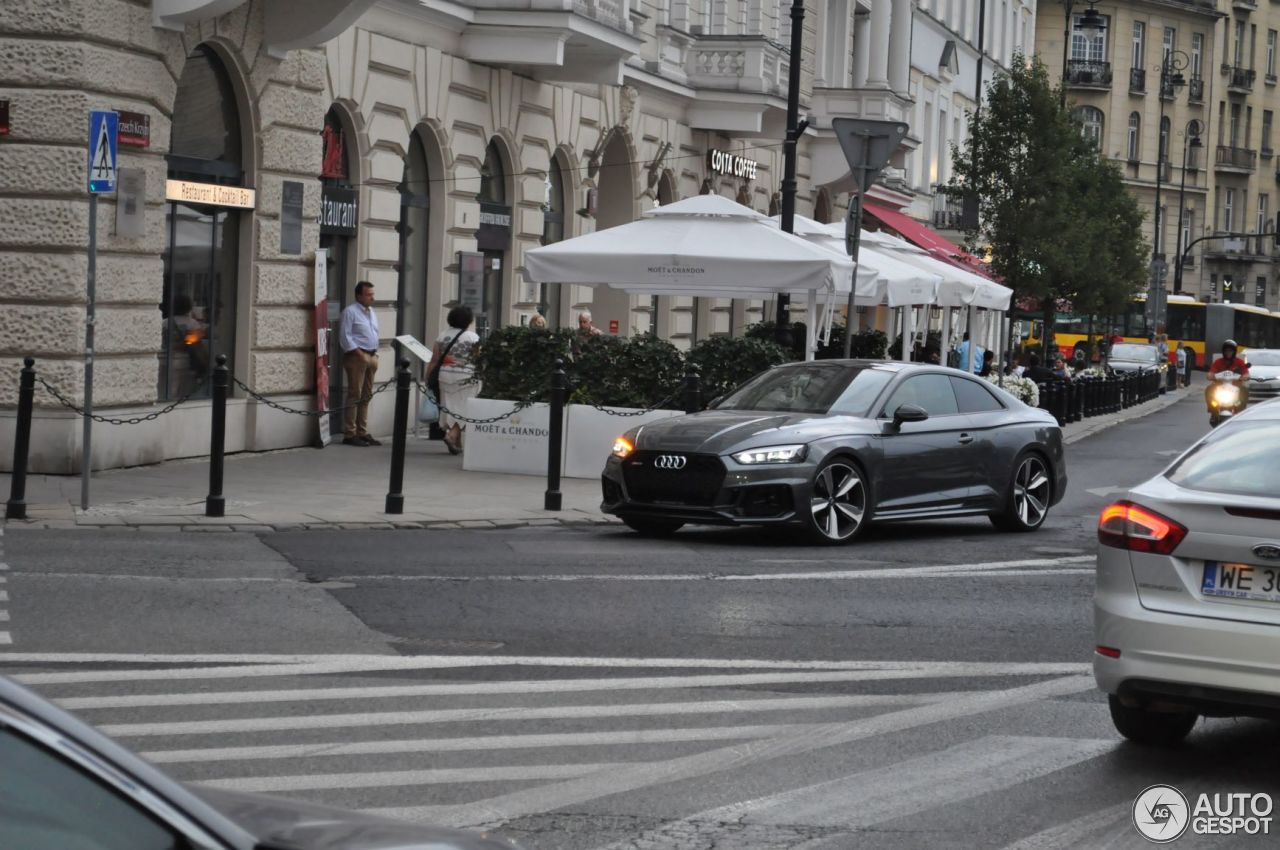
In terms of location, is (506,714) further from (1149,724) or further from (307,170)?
(307,170)

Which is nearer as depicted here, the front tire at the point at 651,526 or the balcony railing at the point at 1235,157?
the front tire at the point at 651,526

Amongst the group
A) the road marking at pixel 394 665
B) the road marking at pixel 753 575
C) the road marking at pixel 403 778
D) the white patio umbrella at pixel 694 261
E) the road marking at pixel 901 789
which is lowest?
the road marking at pixel 753 575

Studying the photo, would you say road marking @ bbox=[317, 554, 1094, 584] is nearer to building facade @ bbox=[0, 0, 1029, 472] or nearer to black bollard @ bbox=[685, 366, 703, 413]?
black bollard @ bbox=[685, 366, 703, 413]

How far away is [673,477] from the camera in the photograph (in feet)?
49.2

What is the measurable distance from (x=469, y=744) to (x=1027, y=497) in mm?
10709

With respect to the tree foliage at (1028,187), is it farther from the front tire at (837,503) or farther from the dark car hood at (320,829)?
the dark car hood at (320,829)

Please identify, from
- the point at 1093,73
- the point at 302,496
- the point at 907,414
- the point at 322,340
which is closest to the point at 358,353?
the point at 322,340

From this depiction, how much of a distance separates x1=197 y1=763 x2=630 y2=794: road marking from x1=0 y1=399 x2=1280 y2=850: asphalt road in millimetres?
16

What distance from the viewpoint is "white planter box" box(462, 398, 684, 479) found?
1989 cm

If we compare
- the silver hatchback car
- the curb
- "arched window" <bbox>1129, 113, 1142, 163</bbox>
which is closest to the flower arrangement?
the curb

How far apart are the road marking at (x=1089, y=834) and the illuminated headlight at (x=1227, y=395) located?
92.8 feet

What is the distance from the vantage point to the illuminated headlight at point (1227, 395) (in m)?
33.8

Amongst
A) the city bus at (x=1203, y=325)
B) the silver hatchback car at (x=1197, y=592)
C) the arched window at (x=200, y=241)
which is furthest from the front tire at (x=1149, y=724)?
the city bus at (x=1203, y=325)

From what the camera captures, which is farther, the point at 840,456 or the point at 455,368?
the point at 455,368
